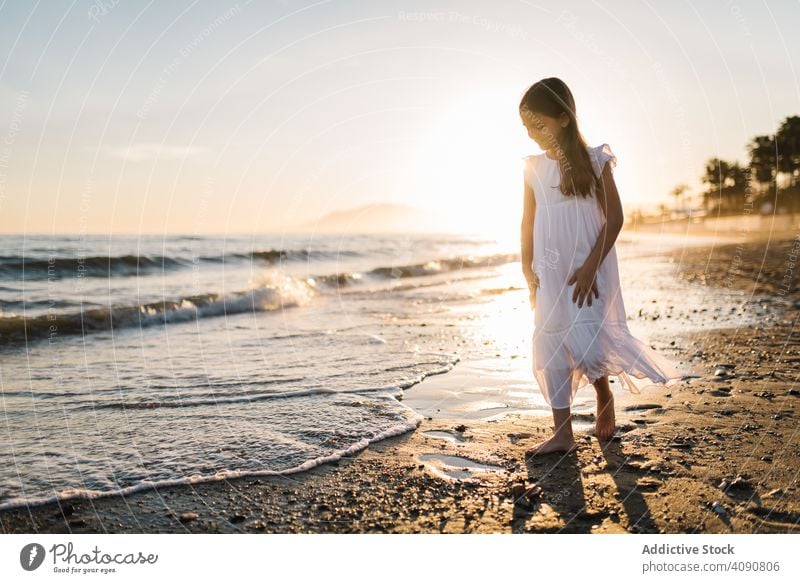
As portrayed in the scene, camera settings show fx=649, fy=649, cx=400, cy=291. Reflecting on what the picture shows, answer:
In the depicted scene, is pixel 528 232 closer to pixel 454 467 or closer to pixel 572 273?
pixel 572 273

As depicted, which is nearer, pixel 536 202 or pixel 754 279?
pixel 536 202

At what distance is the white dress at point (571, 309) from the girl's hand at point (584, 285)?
33mm

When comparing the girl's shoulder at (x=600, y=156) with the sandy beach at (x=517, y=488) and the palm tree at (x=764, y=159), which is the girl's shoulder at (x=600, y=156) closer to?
the sandy beach at (x=517, y=488)

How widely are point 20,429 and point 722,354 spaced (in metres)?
7.23

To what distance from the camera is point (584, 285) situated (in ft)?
15.3

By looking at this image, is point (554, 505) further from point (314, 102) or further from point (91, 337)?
point (91, 337)

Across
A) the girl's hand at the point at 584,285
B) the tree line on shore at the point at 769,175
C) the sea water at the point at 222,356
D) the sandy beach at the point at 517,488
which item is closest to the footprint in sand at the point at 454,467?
the sandy beach at the point at 517,488

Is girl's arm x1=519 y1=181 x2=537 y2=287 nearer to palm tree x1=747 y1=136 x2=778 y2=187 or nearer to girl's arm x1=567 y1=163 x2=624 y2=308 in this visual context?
girl's arm x1=567 y1=163 x2=624 y2=308

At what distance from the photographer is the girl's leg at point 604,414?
15.8ft

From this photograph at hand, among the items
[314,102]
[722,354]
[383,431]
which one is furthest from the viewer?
[314,102]

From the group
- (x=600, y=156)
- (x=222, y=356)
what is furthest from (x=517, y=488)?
(x=222, y=356)

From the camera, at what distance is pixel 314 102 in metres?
9.83

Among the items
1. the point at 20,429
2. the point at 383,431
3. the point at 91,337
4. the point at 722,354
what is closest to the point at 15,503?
the point at 20,429
